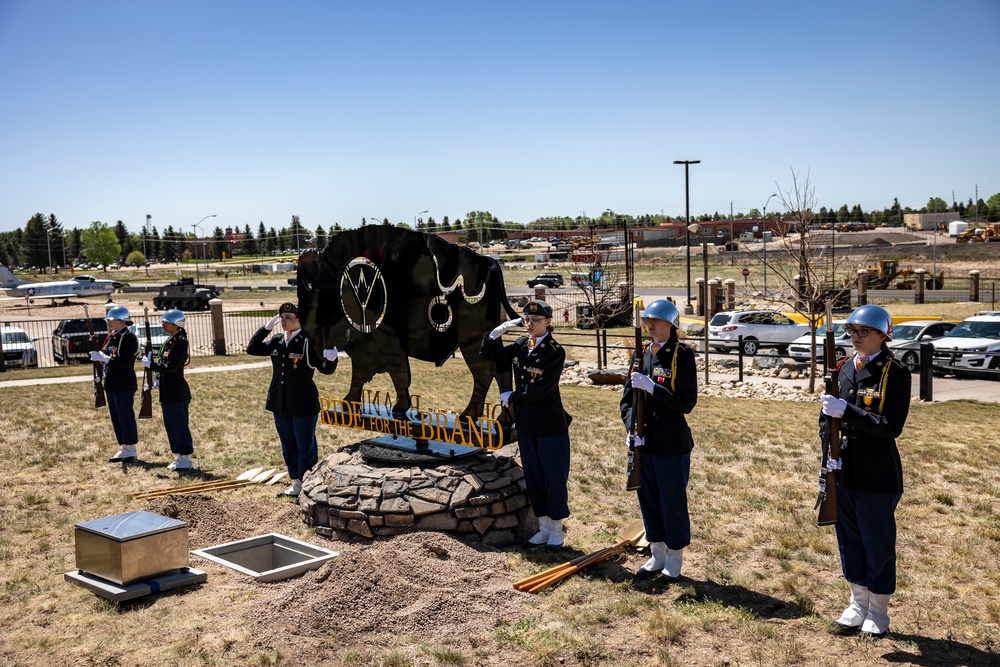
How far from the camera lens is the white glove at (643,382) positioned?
6.74m

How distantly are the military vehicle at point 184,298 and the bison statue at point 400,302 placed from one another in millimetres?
38782

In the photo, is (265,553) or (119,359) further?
(119,359)

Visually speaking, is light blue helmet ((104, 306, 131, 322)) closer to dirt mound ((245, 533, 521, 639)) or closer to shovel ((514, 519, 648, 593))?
dirt mound ((245, 533, 521, 639))

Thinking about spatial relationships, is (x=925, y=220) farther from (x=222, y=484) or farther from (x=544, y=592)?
(x=544, y=592)

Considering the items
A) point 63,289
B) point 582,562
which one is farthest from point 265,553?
point 63,289

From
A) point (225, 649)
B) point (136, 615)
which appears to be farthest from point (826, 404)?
point (136, 615)

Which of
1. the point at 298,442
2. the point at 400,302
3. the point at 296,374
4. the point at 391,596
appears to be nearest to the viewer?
the point at 391,596

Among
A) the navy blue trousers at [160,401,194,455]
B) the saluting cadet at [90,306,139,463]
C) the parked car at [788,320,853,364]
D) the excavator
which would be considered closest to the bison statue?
the navy blue trousers at [160,401,194,455]

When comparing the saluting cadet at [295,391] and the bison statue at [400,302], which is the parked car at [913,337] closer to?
the bison statue at [400,302]

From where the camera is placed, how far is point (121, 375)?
11484 millimetres

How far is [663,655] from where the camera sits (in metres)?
5.61

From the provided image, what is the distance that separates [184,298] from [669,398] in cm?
4373

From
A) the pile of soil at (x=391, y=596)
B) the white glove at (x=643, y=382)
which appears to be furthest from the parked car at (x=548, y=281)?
the white glove at (x=643, y=382)

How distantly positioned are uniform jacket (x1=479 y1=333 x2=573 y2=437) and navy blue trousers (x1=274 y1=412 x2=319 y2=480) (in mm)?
3108
